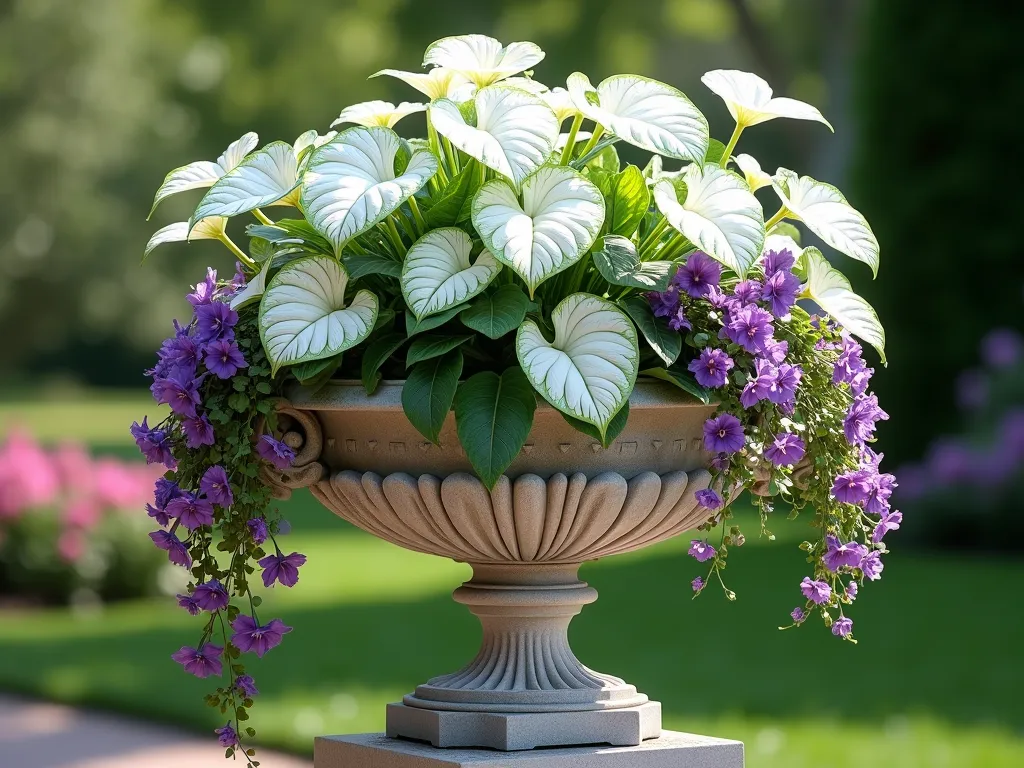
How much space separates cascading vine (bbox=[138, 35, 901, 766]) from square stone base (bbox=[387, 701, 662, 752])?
31 cm

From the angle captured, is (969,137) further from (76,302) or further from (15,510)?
(76,302)

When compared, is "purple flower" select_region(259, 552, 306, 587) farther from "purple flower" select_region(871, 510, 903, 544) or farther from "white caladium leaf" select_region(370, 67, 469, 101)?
"purple flower" select_region(871, 510, 903, 544)

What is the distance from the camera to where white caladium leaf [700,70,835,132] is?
91.4 inches

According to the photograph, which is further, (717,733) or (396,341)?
(717,733)

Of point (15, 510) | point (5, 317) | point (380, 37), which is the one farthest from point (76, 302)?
point (15, 510)

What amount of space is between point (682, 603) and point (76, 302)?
26.3 meters

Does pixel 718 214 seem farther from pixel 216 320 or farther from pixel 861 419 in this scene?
pixel 216 320

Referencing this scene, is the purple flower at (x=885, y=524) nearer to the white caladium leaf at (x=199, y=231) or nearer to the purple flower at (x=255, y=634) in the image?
the purple flower at (x=255, y=634)

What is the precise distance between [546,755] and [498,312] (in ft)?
2.33

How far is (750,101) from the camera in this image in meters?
2.35

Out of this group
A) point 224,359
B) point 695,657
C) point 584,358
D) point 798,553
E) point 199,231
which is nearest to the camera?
point 584,358

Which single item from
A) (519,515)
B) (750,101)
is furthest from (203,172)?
(750,101)

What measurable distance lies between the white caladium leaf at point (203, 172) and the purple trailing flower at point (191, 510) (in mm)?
508

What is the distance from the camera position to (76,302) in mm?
31406
